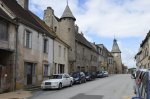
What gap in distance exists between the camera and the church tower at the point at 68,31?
137 ft

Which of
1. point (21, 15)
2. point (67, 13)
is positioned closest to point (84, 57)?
point (67, 13)

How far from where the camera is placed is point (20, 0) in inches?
1286

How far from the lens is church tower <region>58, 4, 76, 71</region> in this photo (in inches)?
1645

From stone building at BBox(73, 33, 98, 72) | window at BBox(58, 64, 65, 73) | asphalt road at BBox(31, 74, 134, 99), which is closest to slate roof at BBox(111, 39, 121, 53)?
stone building at BBox(73, 33, 98, 72)

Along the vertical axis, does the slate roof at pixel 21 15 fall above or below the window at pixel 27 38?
above

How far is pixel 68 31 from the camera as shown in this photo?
1645 inches

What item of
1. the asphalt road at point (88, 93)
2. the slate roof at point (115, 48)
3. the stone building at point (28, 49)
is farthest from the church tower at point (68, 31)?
the slate roof at point (115, 48)

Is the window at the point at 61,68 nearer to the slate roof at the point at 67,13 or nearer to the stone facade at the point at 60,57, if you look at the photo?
the stone facade at the point at 60,57

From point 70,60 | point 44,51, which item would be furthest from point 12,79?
point 70,60

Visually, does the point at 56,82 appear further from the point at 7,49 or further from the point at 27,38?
the point at 27,38

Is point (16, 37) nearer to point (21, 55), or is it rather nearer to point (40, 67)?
point (21, 55)

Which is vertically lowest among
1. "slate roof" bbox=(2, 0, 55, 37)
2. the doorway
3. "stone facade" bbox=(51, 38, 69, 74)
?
the doorway

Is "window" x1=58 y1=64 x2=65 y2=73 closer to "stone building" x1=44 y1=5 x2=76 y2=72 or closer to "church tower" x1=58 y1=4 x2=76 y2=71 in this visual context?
"stone building" x1=44 y1=5 x2=76 y2=72

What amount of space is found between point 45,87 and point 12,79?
305 cm
